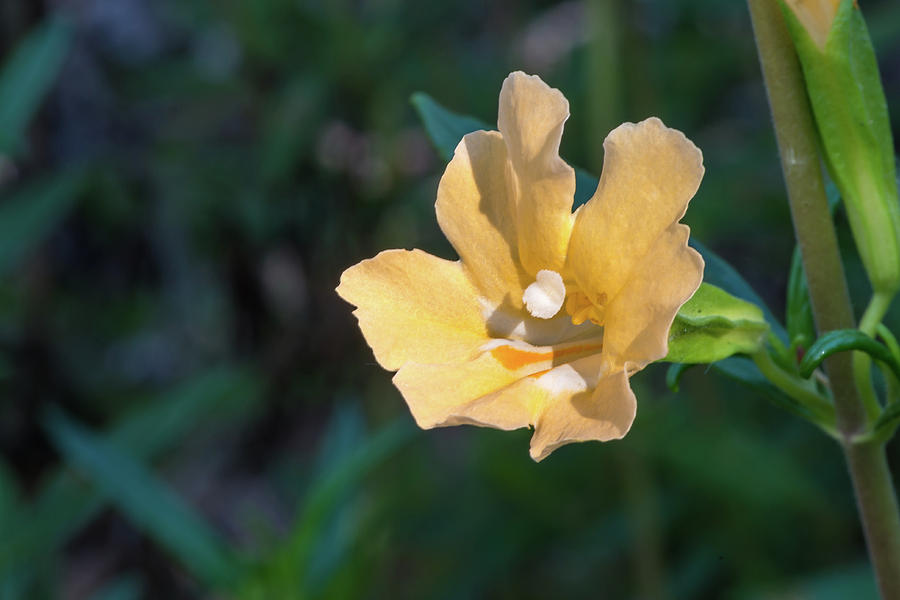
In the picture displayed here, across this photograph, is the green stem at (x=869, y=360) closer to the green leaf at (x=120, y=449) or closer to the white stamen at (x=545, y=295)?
the white stamen at (x=545, y=295)

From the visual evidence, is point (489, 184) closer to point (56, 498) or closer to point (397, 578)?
point (56, 498)

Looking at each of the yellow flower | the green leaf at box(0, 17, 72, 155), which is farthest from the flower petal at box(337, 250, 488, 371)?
the green leaf at box(0, 17, 72, 155)

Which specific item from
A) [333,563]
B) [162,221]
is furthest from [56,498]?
[162,221]

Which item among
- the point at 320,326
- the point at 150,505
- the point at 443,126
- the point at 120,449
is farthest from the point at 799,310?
the point at 320,326

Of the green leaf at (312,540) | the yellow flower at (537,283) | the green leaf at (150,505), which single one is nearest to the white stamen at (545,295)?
the yellow flower at (537,283)

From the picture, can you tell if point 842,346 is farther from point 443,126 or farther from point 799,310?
point 443,126

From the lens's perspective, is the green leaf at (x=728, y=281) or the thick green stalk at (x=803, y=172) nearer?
the thick green stalk at (x=803, y=172)

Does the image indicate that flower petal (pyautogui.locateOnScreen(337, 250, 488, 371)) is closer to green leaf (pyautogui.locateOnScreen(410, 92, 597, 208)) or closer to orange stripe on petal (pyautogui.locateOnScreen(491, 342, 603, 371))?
orange stripe on petal (pyautogui.locateOnScreen(491, 342, 603, 371))
